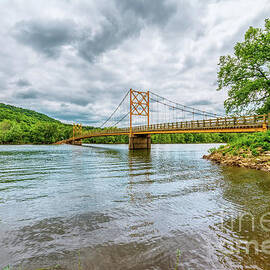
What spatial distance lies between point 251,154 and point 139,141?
31.4 meters

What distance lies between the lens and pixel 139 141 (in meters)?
44.6

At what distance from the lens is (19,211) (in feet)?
17.5

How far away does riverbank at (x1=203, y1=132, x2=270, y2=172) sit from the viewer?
13.2m

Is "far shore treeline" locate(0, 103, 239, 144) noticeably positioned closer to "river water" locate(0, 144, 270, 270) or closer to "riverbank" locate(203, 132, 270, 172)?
"riverbank" locate(203, 132, 270, 172)

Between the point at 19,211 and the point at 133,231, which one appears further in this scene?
the point at 19,211

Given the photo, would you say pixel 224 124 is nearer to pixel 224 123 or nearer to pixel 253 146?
pixel 224 123

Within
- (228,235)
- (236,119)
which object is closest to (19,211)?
(228,235)

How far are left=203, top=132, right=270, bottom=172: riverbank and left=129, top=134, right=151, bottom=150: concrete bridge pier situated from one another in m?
27.1

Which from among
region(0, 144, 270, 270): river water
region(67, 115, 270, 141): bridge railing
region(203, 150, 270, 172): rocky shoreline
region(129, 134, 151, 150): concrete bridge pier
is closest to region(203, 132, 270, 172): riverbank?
region(203, 150, 270, 172): rocky shoreline

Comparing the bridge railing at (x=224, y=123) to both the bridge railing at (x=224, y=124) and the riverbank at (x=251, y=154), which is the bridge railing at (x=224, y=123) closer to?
the bridge railing at (x=224, y=124)

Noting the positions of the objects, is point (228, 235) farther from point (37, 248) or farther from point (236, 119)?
point (236, 119)

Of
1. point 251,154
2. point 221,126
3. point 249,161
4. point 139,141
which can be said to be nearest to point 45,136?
point 139,141

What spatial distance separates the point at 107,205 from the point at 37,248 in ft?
8.72

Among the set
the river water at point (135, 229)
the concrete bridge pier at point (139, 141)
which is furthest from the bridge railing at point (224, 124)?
the river water at point (135, 229)
